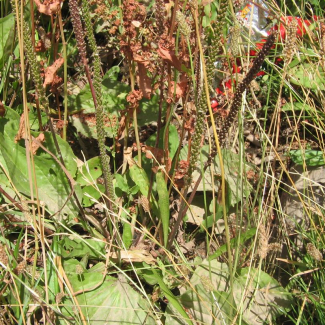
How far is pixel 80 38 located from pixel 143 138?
3.26ft

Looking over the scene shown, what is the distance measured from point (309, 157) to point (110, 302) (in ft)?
3.97

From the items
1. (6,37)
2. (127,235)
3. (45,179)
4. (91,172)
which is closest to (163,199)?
(127,235)

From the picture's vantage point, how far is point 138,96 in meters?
1.55

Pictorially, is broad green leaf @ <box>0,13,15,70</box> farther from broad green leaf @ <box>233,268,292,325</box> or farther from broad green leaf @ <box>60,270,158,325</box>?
broad green leaf @ <box>233,268,292,325</box>

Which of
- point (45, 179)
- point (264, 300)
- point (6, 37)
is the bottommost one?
point (264, 300)

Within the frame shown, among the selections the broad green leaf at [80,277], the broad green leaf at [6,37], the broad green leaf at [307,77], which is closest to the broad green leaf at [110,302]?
the broad green leaf at [80,277]

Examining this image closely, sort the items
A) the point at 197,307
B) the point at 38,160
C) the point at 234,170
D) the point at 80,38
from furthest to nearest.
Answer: the point at 234,170, the point at 38,160, the point at 197,307, the point at 80,38

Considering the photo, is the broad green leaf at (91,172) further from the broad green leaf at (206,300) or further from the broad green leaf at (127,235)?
the broad green leaf at (206,300)

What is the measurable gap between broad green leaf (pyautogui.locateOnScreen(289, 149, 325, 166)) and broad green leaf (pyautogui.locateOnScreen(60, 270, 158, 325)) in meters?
1.04

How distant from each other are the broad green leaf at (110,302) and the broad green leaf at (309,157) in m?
1.04

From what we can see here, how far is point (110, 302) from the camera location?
1558 mm

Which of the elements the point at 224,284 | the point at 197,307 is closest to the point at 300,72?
the point at 224,284

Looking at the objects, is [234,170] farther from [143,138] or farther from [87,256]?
[87,256]

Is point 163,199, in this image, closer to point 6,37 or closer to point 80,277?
point 80,277
